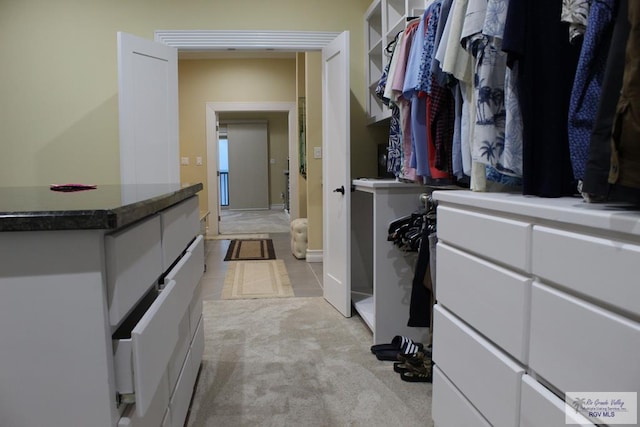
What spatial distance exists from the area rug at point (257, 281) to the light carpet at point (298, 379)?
554mm

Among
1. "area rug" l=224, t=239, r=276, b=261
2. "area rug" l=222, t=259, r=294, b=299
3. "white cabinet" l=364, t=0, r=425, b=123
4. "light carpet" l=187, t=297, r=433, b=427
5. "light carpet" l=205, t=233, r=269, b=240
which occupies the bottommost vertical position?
"light carpet" l=187, t=297, r=433, b=427

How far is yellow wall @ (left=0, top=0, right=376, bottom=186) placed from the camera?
339 cm

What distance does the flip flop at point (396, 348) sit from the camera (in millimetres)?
2398

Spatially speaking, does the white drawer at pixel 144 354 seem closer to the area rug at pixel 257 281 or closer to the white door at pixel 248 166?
the area rug at pixel 257 281

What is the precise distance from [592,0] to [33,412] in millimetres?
1378

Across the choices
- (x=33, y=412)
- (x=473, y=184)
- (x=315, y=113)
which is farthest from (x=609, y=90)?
(x=315, y=113)

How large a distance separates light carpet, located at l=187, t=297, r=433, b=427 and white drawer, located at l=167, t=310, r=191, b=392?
1.02ft

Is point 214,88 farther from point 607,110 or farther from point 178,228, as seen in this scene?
point 607,110

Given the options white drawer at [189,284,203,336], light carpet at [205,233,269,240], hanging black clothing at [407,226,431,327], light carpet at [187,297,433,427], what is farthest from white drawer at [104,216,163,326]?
light carpet at [205,233,269,240]

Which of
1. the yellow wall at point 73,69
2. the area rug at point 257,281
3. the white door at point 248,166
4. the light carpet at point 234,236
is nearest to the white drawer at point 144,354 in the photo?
the area rug at point 257,281

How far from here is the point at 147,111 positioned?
3.32 meters

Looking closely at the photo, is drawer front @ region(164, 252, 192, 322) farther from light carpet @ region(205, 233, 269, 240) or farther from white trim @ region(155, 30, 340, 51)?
light carpet @ region(205, 233, 269, 240)

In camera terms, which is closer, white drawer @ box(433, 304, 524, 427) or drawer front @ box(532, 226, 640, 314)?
drawer front @ box(532, 226, 640, 314)

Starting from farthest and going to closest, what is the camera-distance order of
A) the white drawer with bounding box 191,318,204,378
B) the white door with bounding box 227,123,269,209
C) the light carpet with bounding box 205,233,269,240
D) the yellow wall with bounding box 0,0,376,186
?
the white door with bounding box 227,123,269,209
the light carpet with bounding box 205,233,269,240
the yellow wall with bounding box 0,0,376,186
the white drawer with bounding box 191,318,204,378
